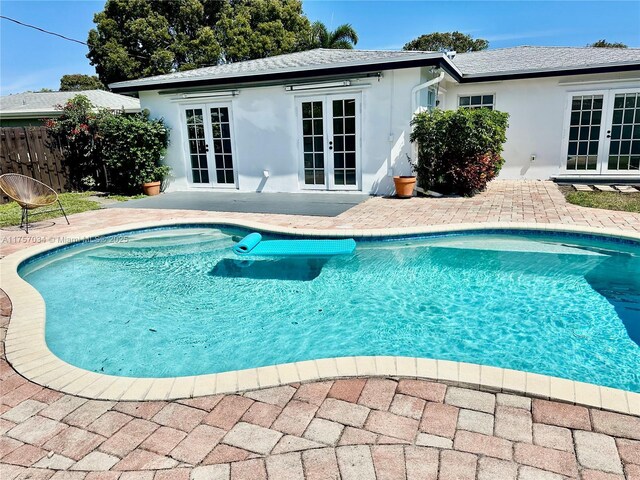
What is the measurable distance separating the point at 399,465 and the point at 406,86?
8740 millimetres

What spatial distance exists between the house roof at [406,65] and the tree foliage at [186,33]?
52.7 feet

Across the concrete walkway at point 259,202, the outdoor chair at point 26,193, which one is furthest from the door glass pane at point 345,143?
the outdoor chair at point 26,193

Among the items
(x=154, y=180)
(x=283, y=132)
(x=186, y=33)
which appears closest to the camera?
(x=283, y=132)

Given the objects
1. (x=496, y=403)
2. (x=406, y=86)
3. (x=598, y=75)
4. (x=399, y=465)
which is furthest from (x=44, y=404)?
(x=598, y=75)

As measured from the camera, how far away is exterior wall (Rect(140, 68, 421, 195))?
31.5ft

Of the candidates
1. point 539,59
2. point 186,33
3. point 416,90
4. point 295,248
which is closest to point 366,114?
point 416,90

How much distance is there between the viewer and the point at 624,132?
11.2 metres

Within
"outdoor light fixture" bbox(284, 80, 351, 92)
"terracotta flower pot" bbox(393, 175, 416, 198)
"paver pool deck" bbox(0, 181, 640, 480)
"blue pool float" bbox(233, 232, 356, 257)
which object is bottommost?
"paver pool deck" bbox(0, 181, 640, 480)

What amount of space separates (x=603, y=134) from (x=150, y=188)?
12232 millimetres

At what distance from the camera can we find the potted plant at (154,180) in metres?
11.5

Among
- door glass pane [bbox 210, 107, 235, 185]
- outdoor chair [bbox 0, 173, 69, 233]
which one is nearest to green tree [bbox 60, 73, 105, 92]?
door glass pane [bbox 210, 107, 235, 185]

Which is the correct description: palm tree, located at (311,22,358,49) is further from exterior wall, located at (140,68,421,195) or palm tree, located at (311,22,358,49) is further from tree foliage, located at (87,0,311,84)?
exterior wall, located at (140,68,421,195)

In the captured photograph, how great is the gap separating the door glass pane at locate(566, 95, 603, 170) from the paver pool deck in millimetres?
11277

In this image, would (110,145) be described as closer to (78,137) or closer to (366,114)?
(78,137)
